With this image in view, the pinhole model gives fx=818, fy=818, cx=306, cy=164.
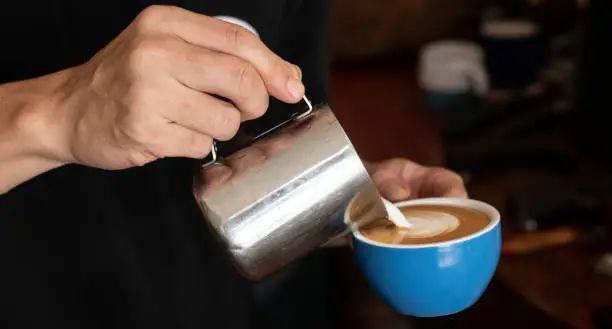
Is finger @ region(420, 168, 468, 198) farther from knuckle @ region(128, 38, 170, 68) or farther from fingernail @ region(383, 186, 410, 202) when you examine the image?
knuckle @ region(128, 38, 170, 68)

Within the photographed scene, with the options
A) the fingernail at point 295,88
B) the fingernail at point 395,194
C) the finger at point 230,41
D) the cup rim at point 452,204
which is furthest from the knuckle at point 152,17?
the fingernail at point 395,194

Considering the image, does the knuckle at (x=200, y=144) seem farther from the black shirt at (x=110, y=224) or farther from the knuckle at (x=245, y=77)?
the black shirt at (x=110, y=224)

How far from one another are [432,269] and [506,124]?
2.90ft

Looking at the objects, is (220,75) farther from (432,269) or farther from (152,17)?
(432,269)

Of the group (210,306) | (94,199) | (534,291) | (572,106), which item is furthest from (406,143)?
(94,199)

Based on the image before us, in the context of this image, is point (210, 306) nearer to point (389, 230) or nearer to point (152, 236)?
point (152, 236)

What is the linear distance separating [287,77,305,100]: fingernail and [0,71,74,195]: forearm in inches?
6.8

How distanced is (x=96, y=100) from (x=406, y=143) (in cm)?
97

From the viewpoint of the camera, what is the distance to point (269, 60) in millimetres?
595

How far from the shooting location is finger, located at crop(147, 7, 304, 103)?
22.5 inches

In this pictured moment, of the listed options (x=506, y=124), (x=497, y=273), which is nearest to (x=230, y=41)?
(x=497, y=273)

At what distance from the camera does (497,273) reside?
106cm

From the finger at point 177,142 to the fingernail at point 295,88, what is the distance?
70 millimetres

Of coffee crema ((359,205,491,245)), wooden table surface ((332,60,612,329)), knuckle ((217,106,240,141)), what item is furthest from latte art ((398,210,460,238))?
knuckle ((217,106,240,141))
